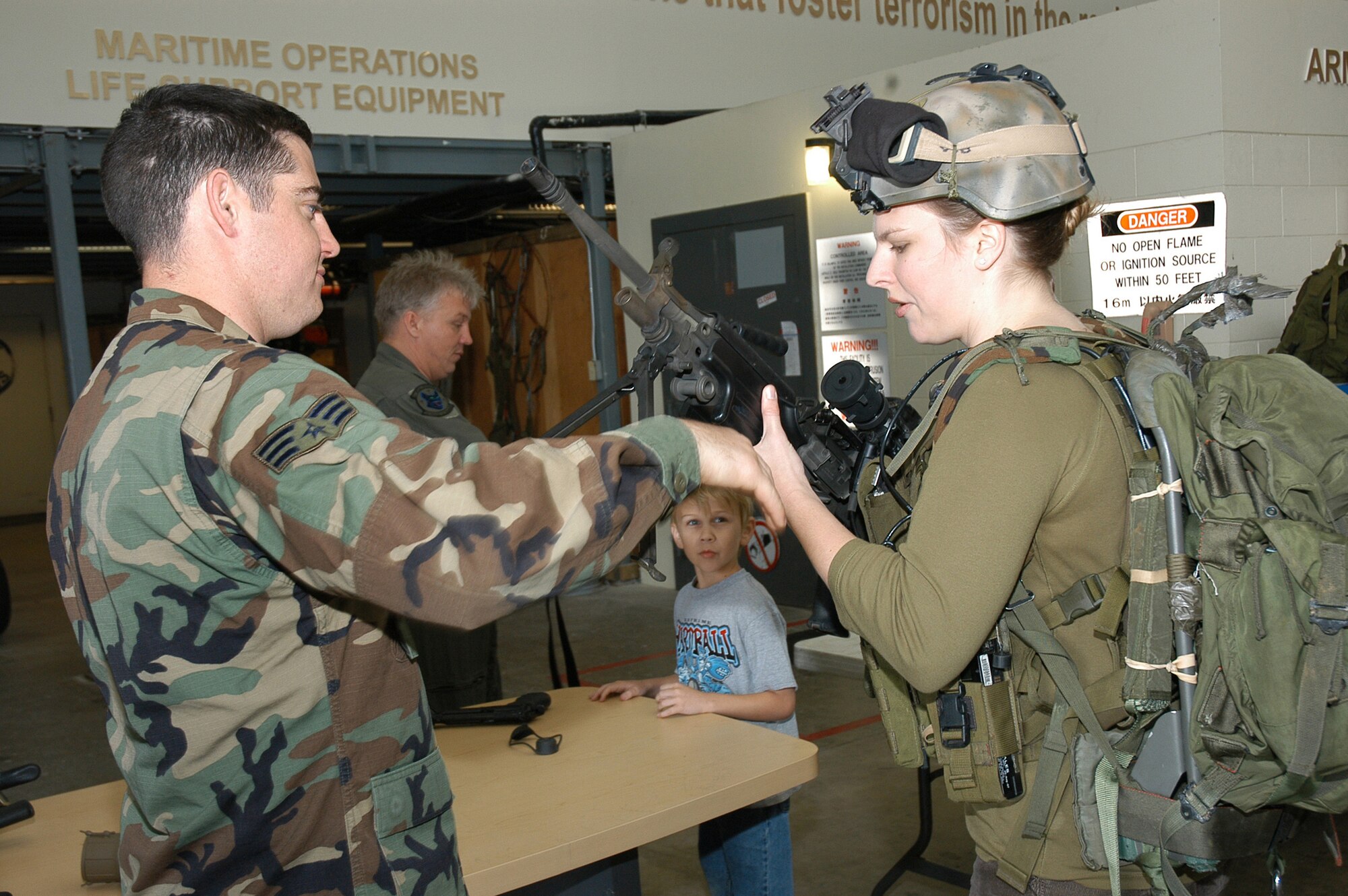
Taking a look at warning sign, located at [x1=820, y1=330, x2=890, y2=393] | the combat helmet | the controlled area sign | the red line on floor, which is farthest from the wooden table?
warning sign, located at [x1=820, y1=330, x2=890, y2=393]

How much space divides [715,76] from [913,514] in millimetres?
6763

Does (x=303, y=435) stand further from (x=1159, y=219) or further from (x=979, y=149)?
(x=1159, y=219)

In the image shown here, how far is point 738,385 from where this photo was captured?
7.45 ft

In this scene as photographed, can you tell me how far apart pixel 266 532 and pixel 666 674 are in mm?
4640

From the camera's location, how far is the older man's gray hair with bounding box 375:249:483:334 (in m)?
3.71

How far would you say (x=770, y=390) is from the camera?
156 centimetres

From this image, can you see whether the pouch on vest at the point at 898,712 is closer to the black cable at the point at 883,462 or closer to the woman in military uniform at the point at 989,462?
the woman in military uniform at the point at 989,462

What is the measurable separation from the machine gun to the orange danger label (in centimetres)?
288

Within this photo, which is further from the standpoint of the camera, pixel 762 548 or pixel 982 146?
pixel 762 548

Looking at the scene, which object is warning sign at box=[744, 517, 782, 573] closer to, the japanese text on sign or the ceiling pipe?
the japanese text on sign

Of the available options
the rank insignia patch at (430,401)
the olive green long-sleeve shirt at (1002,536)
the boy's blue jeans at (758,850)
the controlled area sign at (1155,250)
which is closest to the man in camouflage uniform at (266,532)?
the olive green long-sleeve shirt at (1002,536)

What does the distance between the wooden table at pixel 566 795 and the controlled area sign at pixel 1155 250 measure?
3.14m

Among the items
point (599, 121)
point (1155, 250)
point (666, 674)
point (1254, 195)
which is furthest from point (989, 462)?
point (599, 121)

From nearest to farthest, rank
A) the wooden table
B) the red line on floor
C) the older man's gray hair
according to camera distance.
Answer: the wooden table → the older man's gray hair → the red line on floor
